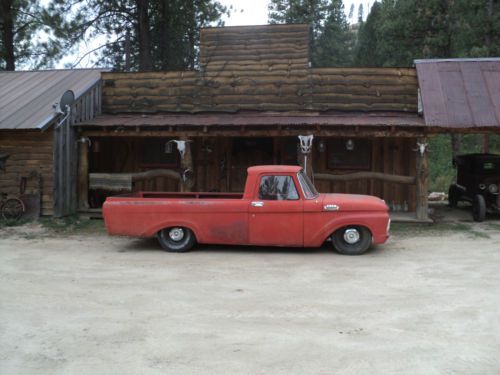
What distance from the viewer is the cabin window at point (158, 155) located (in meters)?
15.1

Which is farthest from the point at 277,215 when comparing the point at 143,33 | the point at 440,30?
the point at 143,33

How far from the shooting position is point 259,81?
47.3ft

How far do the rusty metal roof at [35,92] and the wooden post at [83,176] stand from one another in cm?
114

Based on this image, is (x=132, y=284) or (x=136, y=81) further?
(x=136, y=81)

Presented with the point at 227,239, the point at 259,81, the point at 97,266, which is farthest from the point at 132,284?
the point at 259,81

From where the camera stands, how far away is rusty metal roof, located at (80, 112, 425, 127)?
12.2m

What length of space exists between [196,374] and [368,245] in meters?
5.49

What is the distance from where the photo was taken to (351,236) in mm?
8898

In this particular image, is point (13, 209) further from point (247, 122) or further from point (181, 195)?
point (247, 122)

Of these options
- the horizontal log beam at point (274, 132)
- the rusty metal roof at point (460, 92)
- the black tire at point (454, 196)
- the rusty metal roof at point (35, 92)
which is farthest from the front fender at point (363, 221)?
the black tire at point (454, 196)

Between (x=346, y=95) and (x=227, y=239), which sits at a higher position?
(x=346, y=95)

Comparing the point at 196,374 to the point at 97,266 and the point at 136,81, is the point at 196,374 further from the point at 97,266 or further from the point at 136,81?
the point at 136,81

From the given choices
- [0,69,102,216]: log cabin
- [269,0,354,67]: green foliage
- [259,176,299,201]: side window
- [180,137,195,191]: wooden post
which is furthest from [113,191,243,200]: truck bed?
[269,0,354,67]: green foliage

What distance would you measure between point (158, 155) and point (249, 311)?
10.2 m
